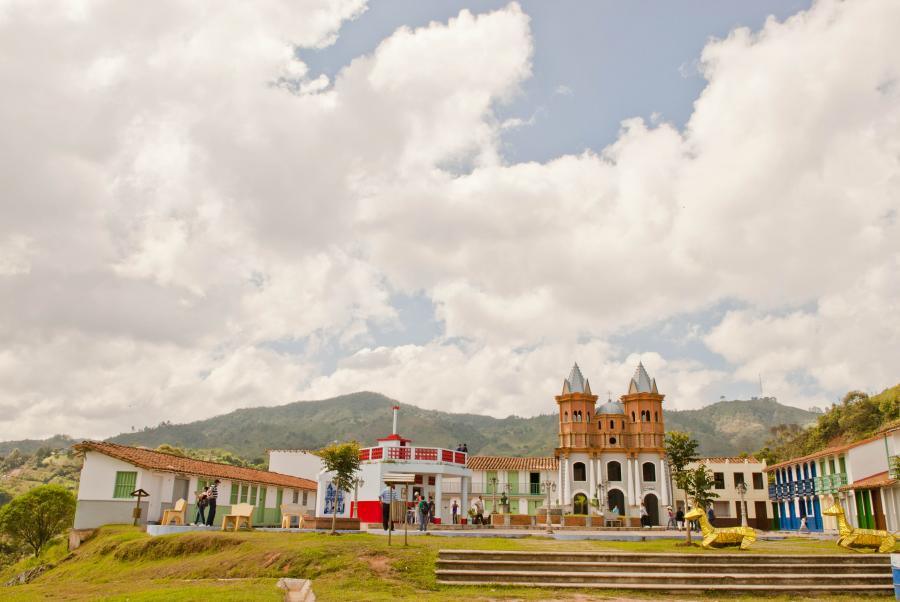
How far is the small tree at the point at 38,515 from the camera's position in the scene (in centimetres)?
4519

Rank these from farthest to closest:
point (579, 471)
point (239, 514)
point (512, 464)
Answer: point (512, 464)
point (579, 471)
point (239, 514)

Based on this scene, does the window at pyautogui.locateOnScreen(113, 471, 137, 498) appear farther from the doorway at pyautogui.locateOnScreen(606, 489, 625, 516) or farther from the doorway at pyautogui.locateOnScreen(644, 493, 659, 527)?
the doorway at pyautogui.locateOnScreen(644, 493, 659, 527)

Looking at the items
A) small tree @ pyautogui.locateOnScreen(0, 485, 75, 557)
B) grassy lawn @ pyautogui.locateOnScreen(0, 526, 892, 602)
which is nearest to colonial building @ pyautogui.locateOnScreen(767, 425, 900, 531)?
grassy lawn @ pyautogui.locateOnScreen(0, 526, 892, 602)

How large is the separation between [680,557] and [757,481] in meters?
53.1

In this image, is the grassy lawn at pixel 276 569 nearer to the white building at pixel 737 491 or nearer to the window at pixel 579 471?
the window at pixel 579 471

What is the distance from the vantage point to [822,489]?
47.7 metres

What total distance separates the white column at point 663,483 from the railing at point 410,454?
95.3 feet

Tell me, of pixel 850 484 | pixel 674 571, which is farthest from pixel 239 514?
pixel 850 484

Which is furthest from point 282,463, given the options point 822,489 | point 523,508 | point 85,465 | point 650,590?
point 650,590

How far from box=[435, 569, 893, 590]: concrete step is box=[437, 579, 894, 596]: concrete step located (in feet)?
0.27

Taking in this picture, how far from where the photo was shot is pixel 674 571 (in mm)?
17297

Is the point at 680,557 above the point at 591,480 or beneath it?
beneath

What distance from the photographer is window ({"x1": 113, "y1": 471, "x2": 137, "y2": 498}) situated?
33.9 m

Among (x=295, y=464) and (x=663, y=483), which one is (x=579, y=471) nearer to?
(x=663, y=483)
